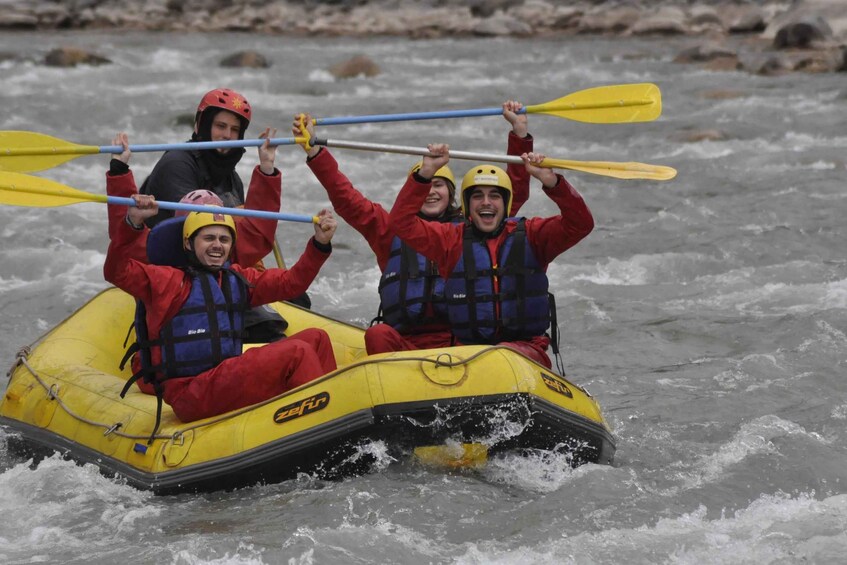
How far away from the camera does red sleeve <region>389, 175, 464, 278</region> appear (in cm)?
548

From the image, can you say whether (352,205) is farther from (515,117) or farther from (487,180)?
(515,117)

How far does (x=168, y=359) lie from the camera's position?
5309mm

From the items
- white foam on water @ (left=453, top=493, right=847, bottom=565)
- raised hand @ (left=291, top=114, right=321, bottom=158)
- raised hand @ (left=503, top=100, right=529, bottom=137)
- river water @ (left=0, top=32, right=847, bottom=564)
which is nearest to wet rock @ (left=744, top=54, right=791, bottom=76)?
river water @ (left=0, top=32, right=847, bottom=564)

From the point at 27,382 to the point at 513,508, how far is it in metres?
2.28

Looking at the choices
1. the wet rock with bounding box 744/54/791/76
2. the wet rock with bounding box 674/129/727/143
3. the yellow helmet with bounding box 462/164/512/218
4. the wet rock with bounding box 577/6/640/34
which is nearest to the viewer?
the yellow helmet with bounding box 462/164/512/218

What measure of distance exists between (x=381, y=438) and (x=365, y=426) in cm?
9

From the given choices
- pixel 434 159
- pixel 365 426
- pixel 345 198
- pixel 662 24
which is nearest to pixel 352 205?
pixel 345 198

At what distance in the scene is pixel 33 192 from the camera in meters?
5.66

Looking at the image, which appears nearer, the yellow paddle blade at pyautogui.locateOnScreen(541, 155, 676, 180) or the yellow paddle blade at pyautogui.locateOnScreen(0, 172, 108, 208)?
the yellow paddle blade at pyautogui.locateOnScreen(0, 172, 108, 208)

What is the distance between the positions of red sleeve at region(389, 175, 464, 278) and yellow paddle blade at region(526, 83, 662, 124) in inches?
31.1

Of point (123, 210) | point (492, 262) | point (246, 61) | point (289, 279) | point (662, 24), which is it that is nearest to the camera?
point (123, 210)

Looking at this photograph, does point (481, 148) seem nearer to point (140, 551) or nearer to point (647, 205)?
point (647, 205)

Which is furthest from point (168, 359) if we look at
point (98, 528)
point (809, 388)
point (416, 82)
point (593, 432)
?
point (416, 82)

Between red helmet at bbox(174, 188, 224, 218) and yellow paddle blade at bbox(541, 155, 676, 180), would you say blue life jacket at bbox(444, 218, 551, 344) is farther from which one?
red helmet at bbox(174, 188, 224, 218)
